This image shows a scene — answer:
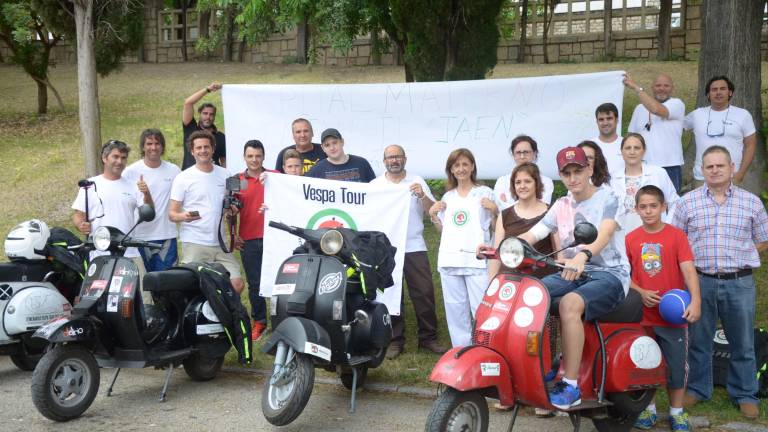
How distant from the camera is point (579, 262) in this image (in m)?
5.07

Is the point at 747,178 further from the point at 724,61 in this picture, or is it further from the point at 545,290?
the point at 545,290

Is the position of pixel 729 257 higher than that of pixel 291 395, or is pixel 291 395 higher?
pixel 729 257

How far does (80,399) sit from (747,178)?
26.5 ft

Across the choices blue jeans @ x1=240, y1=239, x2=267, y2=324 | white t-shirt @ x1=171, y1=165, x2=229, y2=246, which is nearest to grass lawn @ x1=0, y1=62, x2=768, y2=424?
blue jeans @ x1=240, y1=239, x2=267, y2=324

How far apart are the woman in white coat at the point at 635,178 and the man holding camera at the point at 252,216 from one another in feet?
10.1

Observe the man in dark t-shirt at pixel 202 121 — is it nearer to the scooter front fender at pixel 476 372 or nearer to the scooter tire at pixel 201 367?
the scooter tire at pixel 201 367

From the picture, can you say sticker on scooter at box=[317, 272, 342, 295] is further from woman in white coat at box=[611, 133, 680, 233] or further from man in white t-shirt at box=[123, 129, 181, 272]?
man in white t-shirt at box=[123, 129, 181, 272]

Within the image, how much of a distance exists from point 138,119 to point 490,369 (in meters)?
17.6

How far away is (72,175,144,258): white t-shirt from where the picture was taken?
25.6 ft

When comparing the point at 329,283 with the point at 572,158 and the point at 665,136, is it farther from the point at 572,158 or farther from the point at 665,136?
the point at 665,136

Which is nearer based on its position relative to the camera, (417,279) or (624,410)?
(624,410)

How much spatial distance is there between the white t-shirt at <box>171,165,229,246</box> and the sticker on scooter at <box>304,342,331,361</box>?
7.64 ft

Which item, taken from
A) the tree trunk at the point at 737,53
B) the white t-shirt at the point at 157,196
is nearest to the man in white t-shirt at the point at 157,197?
the white t-shirt at the point at 157,196

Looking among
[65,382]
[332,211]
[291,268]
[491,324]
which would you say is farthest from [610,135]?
[65,382]
